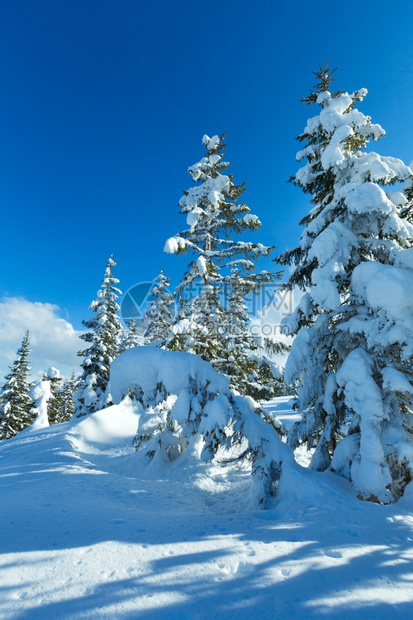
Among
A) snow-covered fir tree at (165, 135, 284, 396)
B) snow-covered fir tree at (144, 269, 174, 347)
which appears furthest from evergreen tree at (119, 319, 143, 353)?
snow-covered fir tree at (165, 135, 284, 396)

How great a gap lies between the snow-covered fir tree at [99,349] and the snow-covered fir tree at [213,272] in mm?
12692

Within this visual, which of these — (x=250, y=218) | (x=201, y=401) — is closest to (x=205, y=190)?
(x=250, y=218)

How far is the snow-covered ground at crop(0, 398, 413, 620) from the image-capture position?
7.96 ft

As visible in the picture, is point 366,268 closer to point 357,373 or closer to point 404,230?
point 404,230

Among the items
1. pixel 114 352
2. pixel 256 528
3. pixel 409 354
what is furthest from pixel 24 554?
pixel 114 352

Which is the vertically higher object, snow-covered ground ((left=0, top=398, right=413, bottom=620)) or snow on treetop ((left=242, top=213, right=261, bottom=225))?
snow on treetop ((left=242, top=213, right=261, bottom=225))

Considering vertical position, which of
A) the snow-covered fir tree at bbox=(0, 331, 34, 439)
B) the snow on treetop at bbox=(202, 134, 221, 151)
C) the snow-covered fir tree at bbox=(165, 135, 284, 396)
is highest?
the snow on treetop at bbox=(202, 134, 221, 151)

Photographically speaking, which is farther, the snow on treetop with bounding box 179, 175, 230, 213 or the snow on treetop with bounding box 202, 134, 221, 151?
the snow on treetop with bounding box 202, 134, 221, 151

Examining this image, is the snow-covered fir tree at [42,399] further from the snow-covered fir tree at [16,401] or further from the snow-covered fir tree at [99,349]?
the snow-covered fir tree at [99,349]

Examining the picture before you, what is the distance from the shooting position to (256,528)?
398cm

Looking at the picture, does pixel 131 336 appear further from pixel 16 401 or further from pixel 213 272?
pixel 213 272

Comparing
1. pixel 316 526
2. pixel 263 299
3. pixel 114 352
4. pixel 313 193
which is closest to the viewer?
pixel 316 526

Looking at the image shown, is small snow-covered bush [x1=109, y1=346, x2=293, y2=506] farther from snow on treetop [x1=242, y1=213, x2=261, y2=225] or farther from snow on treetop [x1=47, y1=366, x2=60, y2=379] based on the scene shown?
snow on treetop [x1=47, y1=366, x2=60, y2=379]

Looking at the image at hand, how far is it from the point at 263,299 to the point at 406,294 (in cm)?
635
